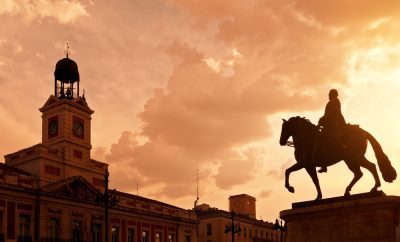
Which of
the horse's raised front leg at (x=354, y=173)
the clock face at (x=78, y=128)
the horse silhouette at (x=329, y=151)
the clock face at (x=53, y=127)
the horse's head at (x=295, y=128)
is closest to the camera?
the horse silhouette at (x=329, y=151)

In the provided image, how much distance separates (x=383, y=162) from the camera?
1404 centimetres

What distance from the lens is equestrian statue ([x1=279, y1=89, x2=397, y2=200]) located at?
14.1m

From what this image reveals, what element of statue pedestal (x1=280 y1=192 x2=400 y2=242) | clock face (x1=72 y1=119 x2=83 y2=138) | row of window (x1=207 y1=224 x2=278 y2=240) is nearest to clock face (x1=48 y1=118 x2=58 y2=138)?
clock face (x1=72 y1=119 x2=83 y2=138)

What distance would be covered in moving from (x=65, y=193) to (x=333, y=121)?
126 ft

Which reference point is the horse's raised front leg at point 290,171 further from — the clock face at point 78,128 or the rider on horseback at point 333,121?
the clock face at point 78,128

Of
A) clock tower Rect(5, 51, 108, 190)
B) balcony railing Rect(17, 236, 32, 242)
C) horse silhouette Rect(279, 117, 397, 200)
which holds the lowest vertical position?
balcony railing Rect(17, 236, 32, 242)

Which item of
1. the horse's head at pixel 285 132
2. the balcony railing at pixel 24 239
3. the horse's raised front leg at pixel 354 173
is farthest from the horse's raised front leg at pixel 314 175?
the balcony railing at pixel 24 239

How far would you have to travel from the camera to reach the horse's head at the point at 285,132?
15188 millimetres

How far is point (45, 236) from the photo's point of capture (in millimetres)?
46719

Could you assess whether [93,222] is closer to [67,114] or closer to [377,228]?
[67,114]

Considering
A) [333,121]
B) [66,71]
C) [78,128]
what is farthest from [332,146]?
[66,71]

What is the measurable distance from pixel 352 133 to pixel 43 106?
45.5 meters

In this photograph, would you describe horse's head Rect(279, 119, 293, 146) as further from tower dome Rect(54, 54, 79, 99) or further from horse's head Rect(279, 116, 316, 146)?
tower dome Rect(54, 54, 79, 99)

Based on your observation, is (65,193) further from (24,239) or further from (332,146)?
(332,146)
